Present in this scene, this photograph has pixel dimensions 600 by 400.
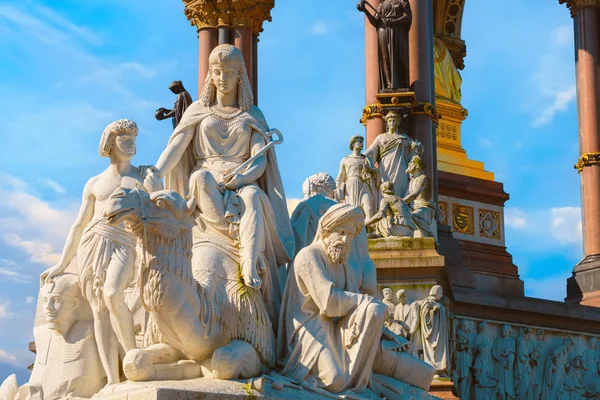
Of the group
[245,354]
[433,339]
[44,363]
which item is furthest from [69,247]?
[433,339]

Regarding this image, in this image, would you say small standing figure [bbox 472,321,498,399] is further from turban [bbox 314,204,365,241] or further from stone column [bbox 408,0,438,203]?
turban [bbox 314,204,365,241]

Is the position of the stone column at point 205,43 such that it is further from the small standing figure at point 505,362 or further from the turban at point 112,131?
the turban at point 112,131

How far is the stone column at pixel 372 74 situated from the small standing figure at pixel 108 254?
14793mm

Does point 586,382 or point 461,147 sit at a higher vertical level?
point 461,147

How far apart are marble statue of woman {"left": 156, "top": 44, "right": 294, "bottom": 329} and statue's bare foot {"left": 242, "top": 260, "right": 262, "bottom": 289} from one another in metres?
0.07

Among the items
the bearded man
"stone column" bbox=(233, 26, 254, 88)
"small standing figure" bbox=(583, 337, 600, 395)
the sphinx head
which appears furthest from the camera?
"stone column" bbox=(233, 26, 254, 88)

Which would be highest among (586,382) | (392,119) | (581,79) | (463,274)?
(581,79)

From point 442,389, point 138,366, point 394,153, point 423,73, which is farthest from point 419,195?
point 138,366

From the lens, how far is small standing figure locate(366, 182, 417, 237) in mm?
21062

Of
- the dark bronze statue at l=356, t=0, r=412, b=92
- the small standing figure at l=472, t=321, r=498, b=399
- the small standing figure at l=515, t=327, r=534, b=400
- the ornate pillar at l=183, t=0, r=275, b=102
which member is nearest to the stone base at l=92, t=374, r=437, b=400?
the small standing figure at l=472, t=321, r=498, b=399

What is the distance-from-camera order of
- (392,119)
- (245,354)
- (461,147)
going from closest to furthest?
(245,354) < (392,119) < (461,147)

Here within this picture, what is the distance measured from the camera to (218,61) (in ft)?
36.7

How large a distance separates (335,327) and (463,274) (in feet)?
51.4

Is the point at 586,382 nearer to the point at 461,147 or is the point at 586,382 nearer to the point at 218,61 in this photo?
the point at 461,147
